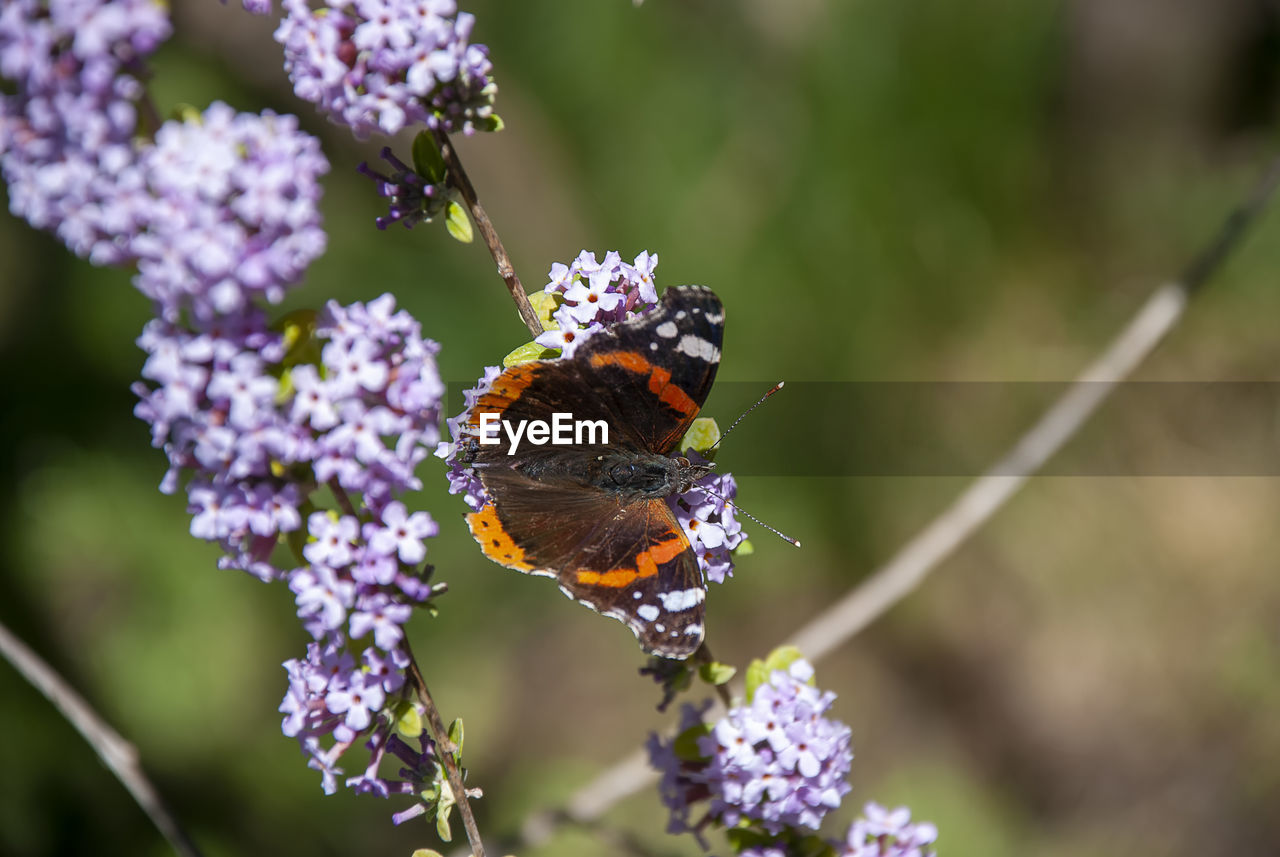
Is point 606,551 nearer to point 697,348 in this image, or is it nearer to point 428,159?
point 697,348

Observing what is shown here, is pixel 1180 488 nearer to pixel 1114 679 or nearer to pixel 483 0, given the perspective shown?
pixel 1114 679

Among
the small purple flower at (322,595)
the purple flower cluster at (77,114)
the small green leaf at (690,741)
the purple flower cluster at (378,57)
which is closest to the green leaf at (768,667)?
the small green leaf at (690,741)

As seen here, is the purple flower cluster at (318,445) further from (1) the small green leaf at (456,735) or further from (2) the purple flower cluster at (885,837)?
(2) the purple flower cluster at (885,837)

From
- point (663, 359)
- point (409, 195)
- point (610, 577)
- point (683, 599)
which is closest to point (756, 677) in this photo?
point (683, 599)

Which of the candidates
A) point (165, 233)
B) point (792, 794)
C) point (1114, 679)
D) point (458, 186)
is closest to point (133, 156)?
point (165, 233)

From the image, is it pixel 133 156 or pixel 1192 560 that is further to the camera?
pixel 1192 560

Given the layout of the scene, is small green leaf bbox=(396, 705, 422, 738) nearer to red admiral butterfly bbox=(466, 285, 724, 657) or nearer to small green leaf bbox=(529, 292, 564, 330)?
red admiral butterfly bbox=(466, 285, 724, 657)
